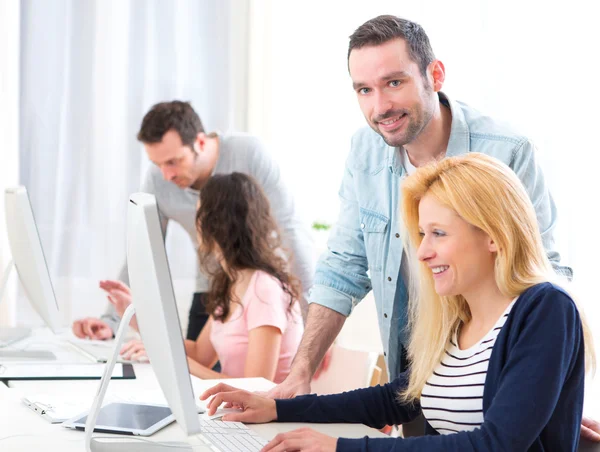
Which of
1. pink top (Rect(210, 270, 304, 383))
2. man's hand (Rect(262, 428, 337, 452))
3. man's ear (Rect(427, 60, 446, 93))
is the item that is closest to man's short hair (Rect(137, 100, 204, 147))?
pink top (Rect(210, 270, 304, 383))

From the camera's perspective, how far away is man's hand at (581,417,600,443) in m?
1.55

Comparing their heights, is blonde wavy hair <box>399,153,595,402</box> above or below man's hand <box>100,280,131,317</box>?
above

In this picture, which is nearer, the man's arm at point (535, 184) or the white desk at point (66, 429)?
the white desk at point (66, 429)

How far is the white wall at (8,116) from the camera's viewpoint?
12.9 feet

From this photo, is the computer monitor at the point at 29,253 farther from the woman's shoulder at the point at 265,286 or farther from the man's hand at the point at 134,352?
the woman's shoulder at the point at 265,286

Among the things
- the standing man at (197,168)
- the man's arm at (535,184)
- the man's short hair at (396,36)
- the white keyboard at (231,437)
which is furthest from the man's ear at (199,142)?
the white keyboard at (231,437)

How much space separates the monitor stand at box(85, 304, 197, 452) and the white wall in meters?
2.64

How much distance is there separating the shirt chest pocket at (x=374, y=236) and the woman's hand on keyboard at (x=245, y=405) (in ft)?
1.81

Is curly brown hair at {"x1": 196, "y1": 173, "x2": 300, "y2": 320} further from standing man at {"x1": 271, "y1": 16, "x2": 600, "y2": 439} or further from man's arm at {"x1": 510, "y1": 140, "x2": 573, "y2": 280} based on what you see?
man's arm at {"x1": 510, "y1": 140, "x2": 573, "y2": 280}

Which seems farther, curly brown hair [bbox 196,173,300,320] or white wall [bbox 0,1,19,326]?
white wall [bbox 0,1,19,326]

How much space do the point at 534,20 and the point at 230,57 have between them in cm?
190

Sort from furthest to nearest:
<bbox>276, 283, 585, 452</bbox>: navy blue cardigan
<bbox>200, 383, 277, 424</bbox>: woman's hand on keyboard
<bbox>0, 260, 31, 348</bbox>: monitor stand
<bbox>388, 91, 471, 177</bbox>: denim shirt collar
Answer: <bbox>0, 260, 31, 348</bbox>: monitor stand → <bbox>388, 91, 471, 177</bbox>: denim shirt collar → <bbox>200, 383, 277, 424</bbox>: woman's hand on keyboard → <bbox>276, 283, 585, 452</bbox>: navy blue cardigan

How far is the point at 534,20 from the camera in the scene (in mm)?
3012

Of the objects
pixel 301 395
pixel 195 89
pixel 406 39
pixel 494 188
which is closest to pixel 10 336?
pixel 301 395
